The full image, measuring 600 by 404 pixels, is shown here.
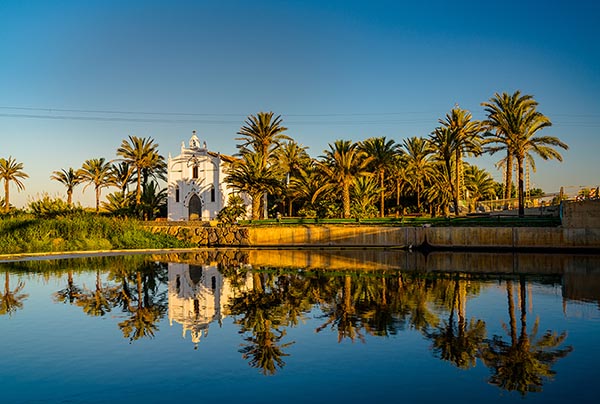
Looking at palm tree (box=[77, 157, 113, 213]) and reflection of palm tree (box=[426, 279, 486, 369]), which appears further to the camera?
palm tree (box=[77, 157, 113, 213])

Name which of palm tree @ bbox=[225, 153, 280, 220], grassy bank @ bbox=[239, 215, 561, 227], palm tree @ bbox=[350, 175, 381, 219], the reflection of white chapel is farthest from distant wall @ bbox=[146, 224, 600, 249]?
the reflection of white chapel

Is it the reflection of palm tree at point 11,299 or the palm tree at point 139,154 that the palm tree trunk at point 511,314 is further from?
the palm tree at point 139,154

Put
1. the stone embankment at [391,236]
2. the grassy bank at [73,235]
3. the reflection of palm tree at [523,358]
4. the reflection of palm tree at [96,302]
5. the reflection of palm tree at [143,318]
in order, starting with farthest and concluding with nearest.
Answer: the stone embankment at [391,236] < the grassy bank at [73,235] < the reflection of palm tree at [96,302] < the reflection of palm tree at [143,318] < the reflection of palm tree at [523,358]

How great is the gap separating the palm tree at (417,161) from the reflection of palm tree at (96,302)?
43237 mm

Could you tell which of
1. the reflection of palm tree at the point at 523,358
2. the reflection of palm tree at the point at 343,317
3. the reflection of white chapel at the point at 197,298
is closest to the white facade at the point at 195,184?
the reflection of white chapel at the point at 197,298

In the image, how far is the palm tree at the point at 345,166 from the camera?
51625mm

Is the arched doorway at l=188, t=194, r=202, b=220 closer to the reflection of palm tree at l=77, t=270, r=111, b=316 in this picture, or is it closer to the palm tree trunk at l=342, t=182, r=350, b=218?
the palm tree trunk at l=342, t=182, r=350, b=218

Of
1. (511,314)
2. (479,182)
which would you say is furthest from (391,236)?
(479,182)

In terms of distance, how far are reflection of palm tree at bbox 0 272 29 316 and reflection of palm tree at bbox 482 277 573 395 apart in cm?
1489

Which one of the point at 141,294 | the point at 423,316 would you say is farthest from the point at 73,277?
the point at 423,316

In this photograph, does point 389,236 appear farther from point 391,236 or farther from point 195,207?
point 195,207

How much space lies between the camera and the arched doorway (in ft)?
208

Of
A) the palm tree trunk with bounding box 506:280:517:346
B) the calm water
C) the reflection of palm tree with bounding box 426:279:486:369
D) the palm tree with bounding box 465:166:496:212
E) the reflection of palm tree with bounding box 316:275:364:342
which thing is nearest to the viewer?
the calm water

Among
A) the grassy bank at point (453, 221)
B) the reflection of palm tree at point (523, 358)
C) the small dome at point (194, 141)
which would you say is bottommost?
the reflection of palm tree at point (523, 358)
